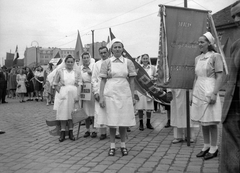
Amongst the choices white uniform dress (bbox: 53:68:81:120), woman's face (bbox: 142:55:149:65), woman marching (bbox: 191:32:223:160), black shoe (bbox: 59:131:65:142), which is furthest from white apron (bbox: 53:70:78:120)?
woman marching (bbox: 191:32:223:160)

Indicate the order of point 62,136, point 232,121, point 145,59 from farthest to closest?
point 145,59
point 62,136
point 232,121

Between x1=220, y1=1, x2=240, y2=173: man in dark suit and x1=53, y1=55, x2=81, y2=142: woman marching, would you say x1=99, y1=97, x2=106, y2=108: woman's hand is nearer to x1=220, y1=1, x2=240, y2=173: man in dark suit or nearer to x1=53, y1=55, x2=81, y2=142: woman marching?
x1=53, y1=55, x2=81, y2=142: woman marching

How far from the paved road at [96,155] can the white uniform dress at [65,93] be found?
25.8 inches

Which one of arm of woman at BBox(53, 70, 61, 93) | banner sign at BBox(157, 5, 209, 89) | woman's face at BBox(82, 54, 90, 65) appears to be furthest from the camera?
woman's face at BBox(82, 54, 90, 65)

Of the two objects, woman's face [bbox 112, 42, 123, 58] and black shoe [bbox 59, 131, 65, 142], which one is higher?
woman's face [bbox 112, 42, 123, 58]

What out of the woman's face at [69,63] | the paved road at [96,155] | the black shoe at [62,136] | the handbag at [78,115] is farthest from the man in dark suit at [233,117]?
the woman's face at [69,63]

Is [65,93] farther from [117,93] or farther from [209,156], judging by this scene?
[209,156]

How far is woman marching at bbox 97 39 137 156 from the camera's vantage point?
5855mm

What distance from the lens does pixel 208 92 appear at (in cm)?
536

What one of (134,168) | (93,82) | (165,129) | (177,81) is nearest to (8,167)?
(134,168)

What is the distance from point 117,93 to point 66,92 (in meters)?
1.91

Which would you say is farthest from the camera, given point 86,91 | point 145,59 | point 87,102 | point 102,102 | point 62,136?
point 145,59

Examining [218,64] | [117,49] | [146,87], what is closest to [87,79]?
[146,87]

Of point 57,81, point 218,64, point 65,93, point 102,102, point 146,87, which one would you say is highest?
point 218,64
